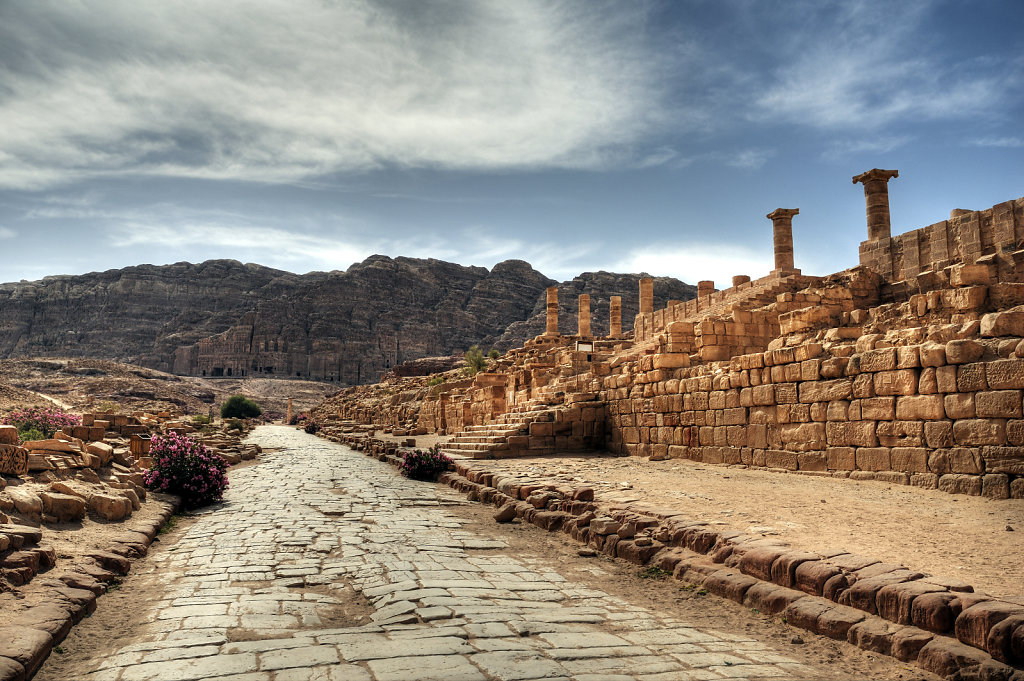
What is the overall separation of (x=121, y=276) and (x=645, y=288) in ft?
506

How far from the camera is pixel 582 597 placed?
5.64 meters

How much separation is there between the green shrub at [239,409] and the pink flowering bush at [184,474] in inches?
2457

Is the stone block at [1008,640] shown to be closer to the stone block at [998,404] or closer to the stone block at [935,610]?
the stone block at [935,610]

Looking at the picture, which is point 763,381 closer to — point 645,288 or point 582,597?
point 582,597

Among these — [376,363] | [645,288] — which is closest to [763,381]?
[645,288]

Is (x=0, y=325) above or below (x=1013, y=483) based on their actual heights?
above

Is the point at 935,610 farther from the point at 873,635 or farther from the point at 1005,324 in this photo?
the point at 1005,324

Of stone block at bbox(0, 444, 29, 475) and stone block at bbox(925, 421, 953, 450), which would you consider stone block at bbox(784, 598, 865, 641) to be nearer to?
stone block at bbox(925, 421, 953, 450)

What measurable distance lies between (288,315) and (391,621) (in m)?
139

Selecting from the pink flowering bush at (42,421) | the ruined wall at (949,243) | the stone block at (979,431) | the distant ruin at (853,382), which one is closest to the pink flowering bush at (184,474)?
the pink flowering bush at (42,421)

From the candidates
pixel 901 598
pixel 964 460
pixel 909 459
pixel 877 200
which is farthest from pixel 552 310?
pixel 901 598

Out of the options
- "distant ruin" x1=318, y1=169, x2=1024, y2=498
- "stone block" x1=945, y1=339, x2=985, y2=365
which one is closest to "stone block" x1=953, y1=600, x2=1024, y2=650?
"distant ruin" x1=318, y1=169, x2=1024, y2=498

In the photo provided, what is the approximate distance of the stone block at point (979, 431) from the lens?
735cm

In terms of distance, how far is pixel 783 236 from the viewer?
2620 cm
